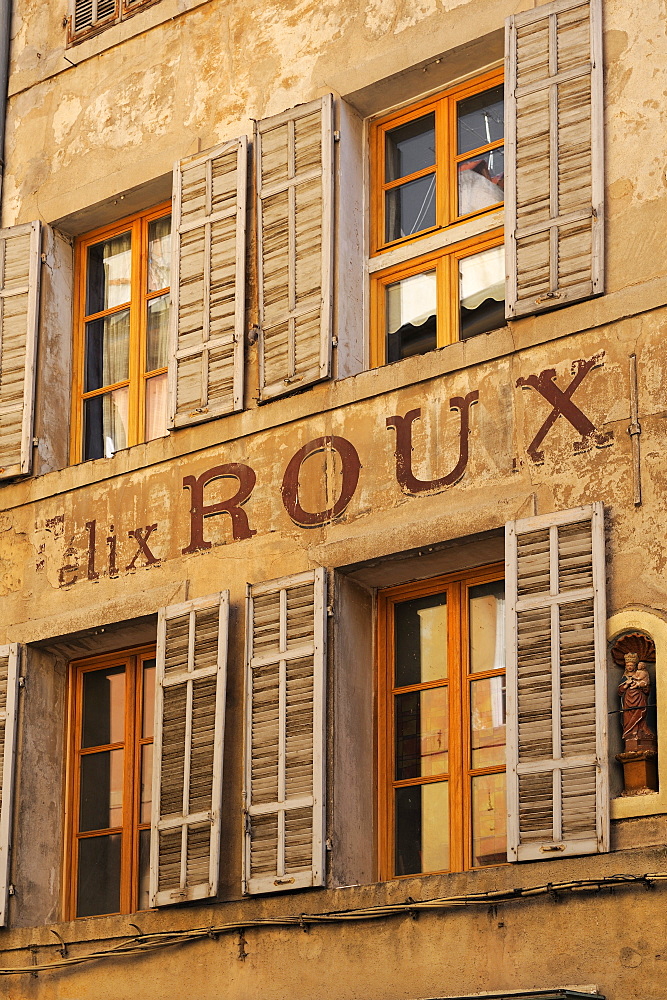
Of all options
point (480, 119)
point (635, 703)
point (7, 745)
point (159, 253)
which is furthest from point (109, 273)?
point (635, 703)

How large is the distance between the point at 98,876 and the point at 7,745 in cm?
88

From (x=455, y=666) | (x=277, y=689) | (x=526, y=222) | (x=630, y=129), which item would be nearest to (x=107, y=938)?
(x=277, y=689)

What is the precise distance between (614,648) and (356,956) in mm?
1898

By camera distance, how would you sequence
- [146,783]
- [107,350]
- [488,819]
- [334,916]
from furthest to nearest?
[107,350], [146,783], [488,819], [334,916]

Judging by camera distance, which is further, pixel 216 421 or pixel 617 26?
pixel 216 421

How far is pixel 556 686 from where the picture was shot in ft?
30.1

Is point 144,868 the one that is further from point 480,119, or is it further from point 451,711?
point 480,119

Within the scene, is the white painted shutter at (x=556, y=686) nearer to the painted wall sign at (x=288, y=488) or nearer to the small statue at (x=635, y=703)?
the small statue at (x=635, y=703)

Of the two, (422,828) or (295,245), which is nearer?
(422,828)

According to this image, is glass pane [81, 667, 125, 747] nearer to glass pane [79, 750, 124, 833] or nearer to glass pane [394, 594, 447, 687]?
glass pane [79, 750, 124, 833]

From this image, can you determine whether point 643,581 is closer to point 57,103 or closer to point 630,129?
point 630,129

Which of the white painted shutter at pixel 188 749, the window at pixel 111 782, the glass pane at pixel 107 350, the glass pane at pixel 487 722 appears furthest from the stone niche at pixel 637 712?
the glass pane at pixel 107 350

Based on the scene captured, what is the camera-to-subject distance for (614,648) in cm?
910

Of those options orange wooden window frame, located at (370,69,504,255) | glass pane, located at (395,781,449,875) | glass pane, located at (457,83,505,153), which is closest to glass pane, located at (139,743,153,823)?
glass pane, located at (395,781,449,875)
